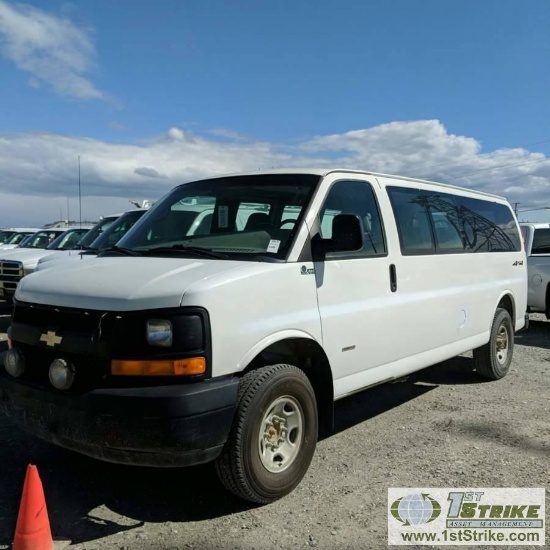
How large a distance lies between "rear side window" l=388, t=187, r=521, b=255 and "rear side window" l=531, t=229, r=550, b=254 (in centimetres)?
365

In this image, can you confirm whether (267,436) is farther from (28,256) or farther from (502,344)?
(28,256)

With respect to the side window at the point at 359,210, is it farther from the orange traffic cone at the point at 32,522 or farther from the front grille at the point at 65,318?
the orange traffic cone at the point at 32,522

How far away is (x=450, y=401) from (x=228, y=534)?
3495 mm

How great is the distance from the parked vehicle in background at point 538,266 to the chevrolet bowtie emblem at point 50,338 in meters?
9.22

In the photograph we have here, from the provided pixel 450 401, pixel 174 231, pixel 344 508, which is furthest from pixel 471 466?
pixel 174 231

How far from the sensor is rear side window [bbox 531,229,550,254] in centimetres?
1090

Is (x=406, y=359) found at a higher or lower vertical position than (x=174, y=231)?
lower

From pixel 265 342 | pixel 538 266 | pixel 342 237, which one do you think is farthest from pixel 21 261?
pixel 538 266

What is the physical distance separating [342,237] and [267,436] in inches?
56.3

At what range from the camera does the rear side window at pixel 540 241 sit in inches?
429

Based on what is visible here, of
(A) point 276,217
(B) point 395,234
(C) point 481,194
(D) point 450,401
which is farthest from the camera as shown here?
(C) point 481,194

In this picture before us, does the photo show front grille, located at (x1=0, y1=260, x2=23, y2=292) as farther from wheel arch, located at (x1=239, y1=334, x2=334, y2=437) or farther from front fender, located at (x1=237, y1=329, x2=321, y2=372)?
front fender, located at (x1=237, y1=329, x2=321, y2=372)

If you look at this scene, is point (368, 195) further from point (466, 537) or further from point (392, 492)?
point (466, 537)

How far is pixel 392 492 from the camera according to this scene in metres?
3.88
